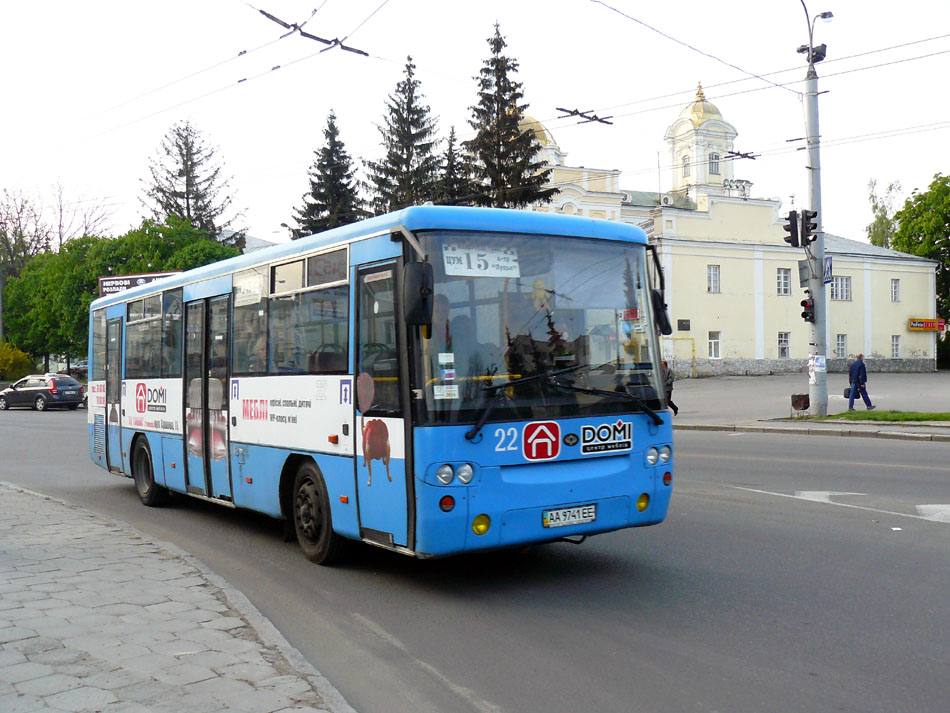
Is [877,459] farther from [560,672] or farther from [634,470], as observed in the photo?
[560,672]

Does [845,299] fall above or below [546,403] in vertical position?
above

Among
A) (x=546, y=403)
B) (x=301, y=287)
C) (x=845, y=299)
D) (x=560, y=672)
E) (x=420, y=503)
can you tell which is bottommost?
(x=560, y=672)

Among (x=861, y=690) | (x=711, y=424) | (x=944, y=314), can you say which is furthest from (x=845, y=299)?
(x=861, y=690)

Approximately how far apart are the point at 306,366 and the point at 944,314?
72628 mm

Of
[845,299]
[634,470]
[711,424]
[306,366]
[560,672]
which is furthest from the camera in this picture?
[845,299]

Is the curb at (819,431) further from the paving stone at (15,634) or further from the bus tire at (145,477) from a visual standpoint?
the paving stone at (15,634)

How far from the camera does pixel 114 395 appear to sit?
13.4 m

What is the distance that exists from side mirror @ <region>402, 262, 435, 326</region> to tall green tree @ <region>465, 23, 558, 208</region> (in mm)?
40383

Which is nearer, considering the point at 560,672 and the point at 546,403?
the point at 560,672

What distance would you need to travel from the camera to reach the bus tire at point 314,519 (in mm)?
7816

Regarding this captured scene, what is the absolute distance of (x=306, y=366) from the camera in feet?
26.7

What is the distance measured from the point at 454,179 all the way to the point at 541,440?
46647 millimetres

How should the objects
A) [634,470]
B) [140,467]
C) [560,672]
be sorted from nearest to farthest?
[560,672]
[634,470]
[140,467]

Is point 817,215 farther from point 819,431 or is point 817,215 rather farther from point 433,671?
point 433,671
